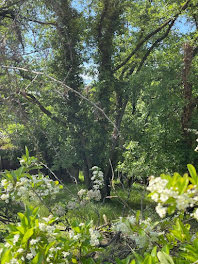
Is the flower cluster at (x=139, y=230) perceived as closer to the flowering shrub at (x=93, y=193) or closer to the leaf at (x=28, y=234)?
the leaf at (x=28, y=234)

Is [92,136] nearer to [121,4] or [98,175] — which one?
[121,4]

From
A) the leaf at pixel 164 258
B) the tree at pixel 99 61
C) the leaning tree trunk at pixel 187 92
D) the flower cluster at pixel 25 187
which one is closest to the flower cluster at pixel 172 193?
the leaf at pixel 164 258

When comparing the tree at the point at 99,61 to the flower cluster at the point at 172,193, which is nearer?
the flower cluster at the point at 172,193

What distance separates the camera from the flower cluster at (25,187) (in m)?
1.95

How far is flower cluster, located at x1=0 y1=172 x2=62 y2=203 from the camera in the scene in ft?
6.41

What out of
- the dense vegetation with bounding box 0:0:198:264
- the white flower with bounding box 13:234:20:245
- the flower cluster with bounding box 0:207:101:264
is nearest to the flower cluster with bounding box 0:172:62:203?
the flower cluster with bounding box 0:207:101:264

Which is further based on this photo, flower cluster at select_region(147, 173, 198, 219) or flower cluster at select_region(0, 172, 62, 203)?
flower cluster at select_region(0, 172, 62, 203)

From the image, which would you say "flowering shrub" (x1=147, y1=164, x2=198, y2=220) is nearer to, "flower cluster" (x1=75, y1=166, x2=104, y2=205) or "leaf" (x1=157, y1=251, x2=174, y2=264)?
"leaf" (x1=157, y1=251, x2=174, y2=264)

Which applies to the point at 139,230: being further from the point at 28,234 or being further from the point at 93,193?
the point at 93,193

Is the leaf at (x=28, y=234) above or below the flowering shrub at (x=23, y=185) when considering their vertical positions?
below

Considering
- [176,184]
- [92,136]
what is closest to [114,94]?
[92,136]

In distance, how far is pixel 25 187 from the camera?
1.98m

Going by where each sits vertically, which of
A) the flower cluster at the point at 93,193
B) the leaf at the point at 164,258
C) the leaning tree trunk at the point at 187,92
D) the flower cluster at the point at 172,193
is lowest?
the flower cluster at the point at 93,193

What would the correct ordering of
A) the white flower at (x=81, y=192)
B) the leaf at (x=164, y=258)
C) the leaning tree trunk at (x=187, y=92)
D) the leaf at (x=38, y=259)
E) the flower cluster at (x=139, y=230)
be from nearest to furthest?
the leaf at (x=164, y=258) < the leaf at (x=38, y=259) < the flower cluster at (x=139, y=230) < the white flower at (x=81, y=192) < the leaning tree trunk at (x=187, y=92)
